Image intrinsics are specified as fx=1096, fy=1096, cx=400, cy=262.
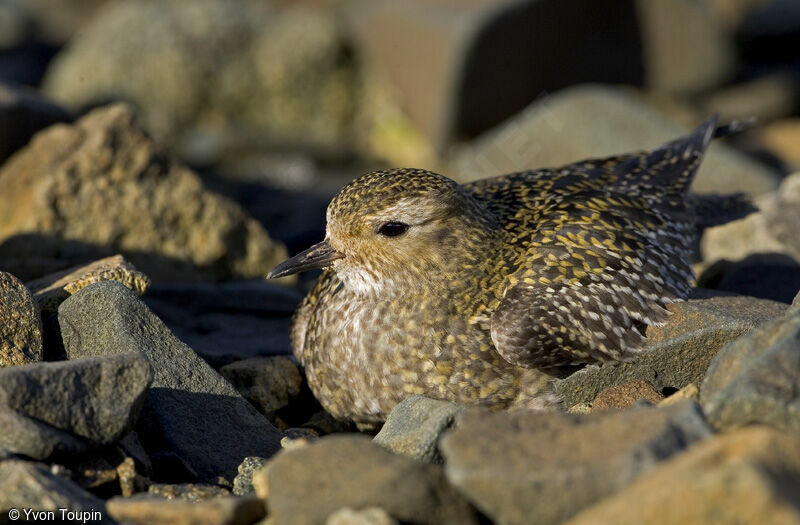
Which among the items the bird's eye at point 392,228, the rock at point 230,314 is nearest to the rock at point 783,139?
the rock at point 230,314

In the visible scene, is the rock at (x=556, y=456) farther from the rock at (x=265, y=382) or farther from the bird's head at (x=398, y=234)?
the rock at (x=265, y=382)

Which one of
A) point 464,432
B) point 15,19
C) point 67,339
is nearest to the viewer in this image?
point 464,432

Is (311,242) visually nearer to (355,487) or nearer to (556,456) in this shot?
(355,487)

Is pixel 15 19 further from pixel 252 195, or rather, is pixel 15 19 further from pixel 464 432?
pixel 464 432

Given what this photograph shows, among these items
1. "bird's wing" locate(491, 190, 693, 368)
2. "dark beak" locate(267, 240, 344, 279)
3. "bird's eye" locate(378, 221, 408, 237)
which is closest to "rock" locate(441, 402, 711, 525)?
"bird's wing" locate(491, 190, 693, 368)

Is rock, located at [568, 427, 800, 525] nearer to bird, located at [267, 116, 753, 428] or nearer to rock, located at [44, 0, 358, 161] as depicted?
bird, located at [267, 116, 753, 428]

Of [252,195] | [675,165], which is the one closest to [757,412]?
[675,165]
